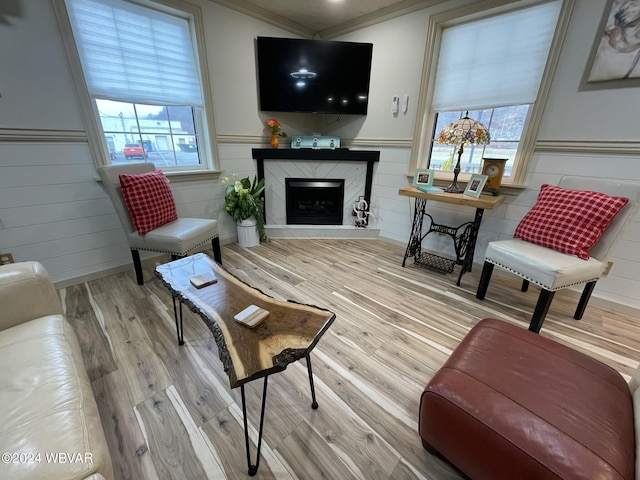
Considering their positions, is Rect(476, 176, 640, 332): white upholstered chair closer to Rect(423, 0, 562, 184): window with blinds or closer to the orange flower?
Rect(423, 0, 562, 184): window with blinds

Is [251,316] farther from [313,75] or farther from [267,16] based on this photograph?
[267,16]

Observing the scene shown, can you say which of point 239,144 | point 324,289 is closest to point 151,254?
point 239,144

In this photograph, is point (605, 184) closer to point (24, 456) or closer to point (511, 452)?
point (511, 452)

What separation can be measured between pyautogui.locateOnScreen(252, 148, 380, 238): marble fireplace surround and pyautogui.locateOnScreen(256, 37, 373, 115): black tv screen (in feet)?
1.75

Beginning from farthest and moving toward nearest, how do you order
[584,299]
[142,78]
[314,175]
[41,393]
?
[314,175] → [142,78] → [584,299] → [41,393]

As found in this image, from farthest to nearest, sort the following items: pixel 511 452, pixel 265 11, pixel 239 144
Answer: pixel 239 144, pixel 265 11, pixel 511 452

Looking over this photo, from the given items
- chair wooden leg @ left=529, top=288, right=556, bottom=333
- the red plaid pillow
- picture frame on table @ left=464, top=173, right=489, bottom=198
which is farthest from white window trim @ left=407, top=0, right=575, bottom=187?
the red plaid pillow

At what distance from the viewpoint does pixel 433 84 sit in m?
2.63

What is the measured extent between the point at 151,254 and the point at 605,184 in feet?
12.2

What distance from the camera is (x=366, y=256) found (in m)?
2.88

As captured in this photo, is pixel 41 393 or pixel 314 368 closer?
pixel 41 393

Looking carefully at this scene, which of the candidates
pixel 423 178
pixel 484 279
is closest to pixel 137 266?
pixel 423 178

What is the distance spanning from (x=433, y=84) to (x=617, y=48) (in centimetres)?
126

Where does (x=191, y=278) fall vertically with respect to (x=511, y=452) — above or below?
above
